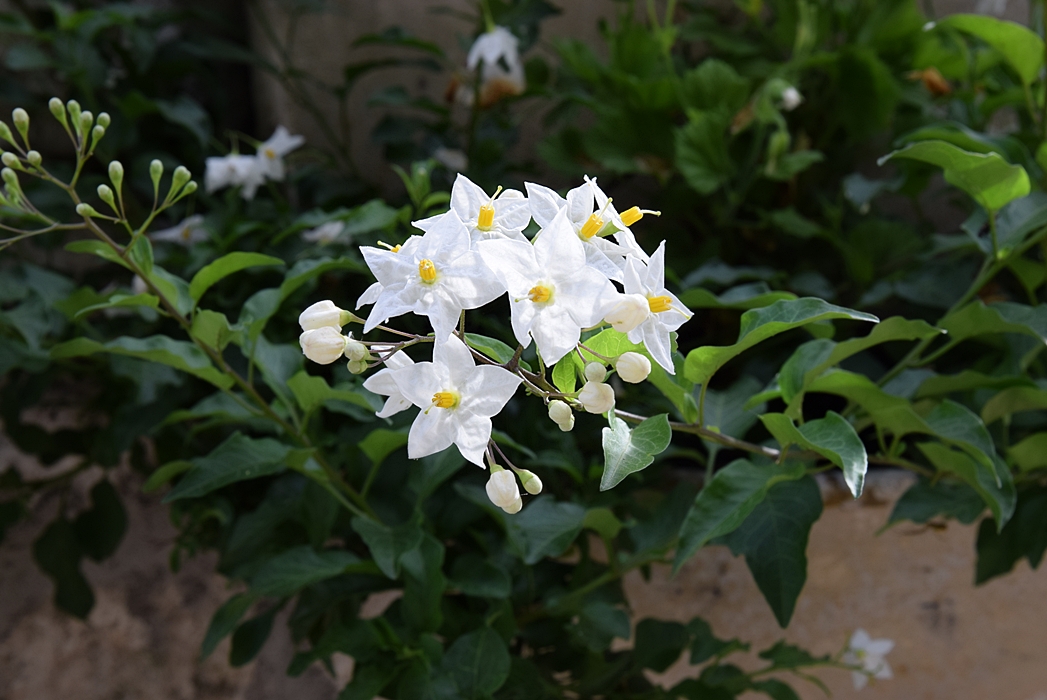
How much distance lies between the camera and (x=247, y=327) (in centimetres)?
59

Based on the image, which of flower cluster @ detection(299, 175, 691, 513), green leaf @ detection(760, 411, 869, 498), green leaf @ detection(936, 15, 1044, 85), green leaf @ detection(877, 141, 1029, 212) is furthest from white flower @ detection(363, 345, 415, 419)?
green leaf @ detection(936, 15, 1044, 85)

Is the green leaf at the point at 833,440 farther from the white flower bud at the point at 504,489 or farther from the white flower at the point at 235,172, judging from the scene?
the white flower at the point at 235,172

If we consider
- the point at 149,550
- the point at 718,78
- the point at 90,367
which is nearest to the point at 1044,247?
the point at 718,78

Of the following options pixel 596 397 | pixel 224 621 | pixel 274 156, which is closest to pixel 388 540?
pixel 224 621

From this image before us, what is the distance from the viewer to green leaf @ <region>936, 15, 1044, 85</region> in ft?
2.32

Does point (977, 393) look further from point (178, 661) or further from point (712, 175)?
point (178, 661)

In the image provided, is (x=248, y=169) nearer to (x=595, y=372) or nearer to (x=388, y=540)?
(x=388, y=540)

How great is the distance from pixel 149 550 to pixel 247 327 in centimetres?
68

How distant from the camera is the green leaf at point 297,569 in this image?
628 millimetres

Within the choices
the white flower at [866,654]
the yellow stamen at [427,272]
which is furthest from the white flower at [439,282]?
the white flower at [866,654]

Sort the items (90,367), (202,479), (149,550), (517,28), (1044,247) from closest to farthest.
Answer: (202,479) < (1044,247) < (90,367) < (517,28) < (149,550)

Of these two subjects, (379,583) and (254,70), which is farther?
(254,70)

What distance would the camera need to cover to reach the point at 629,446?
1.31ft

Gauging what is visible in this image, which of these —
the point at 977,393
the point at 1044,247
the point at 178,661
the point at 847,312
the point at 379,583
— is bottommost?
the point at 178,661
